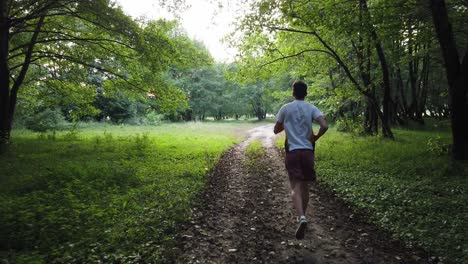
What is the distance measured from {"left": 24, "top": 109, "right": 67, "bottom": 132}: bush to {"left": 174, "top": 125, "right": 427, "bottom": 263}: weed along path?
2447cm

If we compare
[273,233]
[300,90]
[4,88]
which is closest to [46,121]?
[4,88]

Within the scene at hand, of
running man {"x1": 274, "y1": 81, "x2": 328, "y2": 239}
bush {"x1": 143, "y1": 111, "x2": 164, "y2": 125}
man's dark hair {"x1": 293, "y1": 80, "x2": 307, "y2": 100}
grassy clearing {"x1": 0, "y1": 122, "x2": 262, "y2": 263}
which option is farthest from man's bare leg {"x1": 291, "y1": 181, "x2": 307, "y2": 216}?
bush {"x1": 143, "y1": 111, "x2": 164, "y2": 125}

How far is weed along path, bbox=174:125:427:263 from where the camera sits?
15.1ft

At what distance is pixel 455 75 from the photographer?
9125mm

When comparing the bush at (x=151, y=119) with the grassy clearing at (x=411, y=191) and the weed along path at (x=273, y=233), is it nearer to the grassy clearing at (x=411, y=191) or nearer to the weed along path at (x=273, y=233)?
the grassy clearing at (x=411, y=191)

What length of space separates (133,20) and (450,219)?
12872mm

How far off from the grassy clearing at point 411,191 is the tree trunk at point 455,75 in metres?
0.89

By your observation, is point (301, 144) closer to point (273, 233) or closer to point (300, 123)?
point (300, 123)

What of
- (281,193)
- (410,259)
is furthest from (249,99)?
(410,259)

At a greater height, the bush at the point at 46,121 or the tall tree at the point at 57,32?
the tall tree at the point at 57,32

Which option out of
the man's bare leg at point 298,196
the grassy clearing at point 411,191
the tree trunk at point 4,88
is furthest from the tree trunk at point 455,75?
the tree trunk at point 4,88

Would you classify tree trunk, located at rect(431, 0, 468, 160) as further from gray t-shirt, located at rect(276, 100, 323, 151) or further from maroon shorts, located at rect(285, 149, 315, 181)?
maroon shorts, located at rect(285, 149, 315, 181)

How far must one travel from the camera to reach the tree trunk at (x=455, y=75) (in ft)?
29.5

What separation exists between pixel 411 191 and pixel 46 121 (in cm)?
2983
